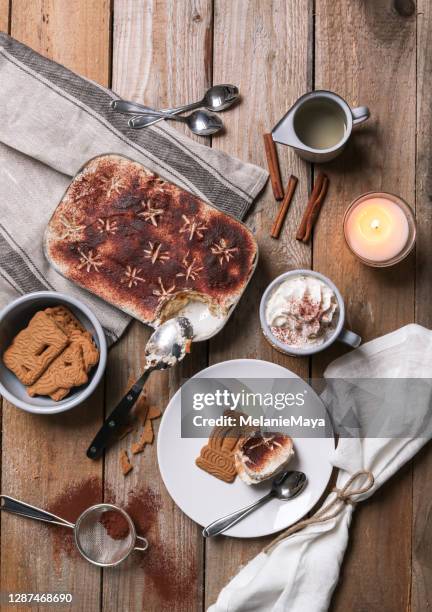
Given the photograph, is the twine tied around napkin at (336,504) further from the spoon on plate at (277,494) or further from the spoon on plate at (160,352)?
the spoon on plate at (160,352)

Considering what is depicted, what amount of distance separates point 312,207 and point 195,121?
32 cm

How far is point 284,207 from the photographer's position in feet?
5.00

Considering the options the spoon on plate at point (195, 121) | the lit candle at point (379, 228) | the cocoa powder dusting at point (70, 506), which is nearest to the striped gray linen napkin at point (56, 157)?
the spoon on plate at point (195, 121)

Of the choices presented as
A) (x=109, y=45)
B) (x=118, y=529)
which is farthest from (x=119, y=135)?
(x=118, y=529)

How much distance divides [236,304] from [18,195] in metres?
0.54

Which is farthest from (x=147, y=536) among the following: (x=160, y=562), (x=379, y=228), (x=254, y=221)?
(x=379, y=228)

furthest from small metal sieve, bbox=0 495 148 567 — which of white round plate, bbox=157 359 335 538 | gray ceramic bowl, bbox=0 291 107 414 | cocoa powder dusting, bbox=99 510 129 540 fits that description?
gray ceramic bowl, bbox=0 291 107 414

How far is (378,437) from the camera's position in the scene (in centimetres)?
148

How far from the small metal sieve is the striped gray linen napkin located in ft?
1.27

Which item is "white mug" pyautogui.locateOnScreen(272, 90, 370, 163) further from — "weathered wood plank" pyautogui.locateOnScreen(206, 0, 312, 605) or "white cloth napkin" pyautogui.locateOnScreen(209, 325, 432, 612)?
"white cloth napkin" pyautogui.locateOnScreen(209, 325, 432, 612)

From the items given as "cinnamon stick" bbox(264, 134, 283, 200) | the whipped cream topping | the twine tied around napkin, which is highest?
"cinnamon stick" bbox(264, 134, 283, 200)

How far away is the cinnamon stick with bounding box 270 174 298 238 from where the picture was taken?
1524 mm

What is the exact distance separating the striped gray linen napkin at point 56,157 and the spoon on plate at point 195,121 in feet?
0.06

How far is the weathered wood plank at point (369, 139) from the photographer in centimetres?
153
